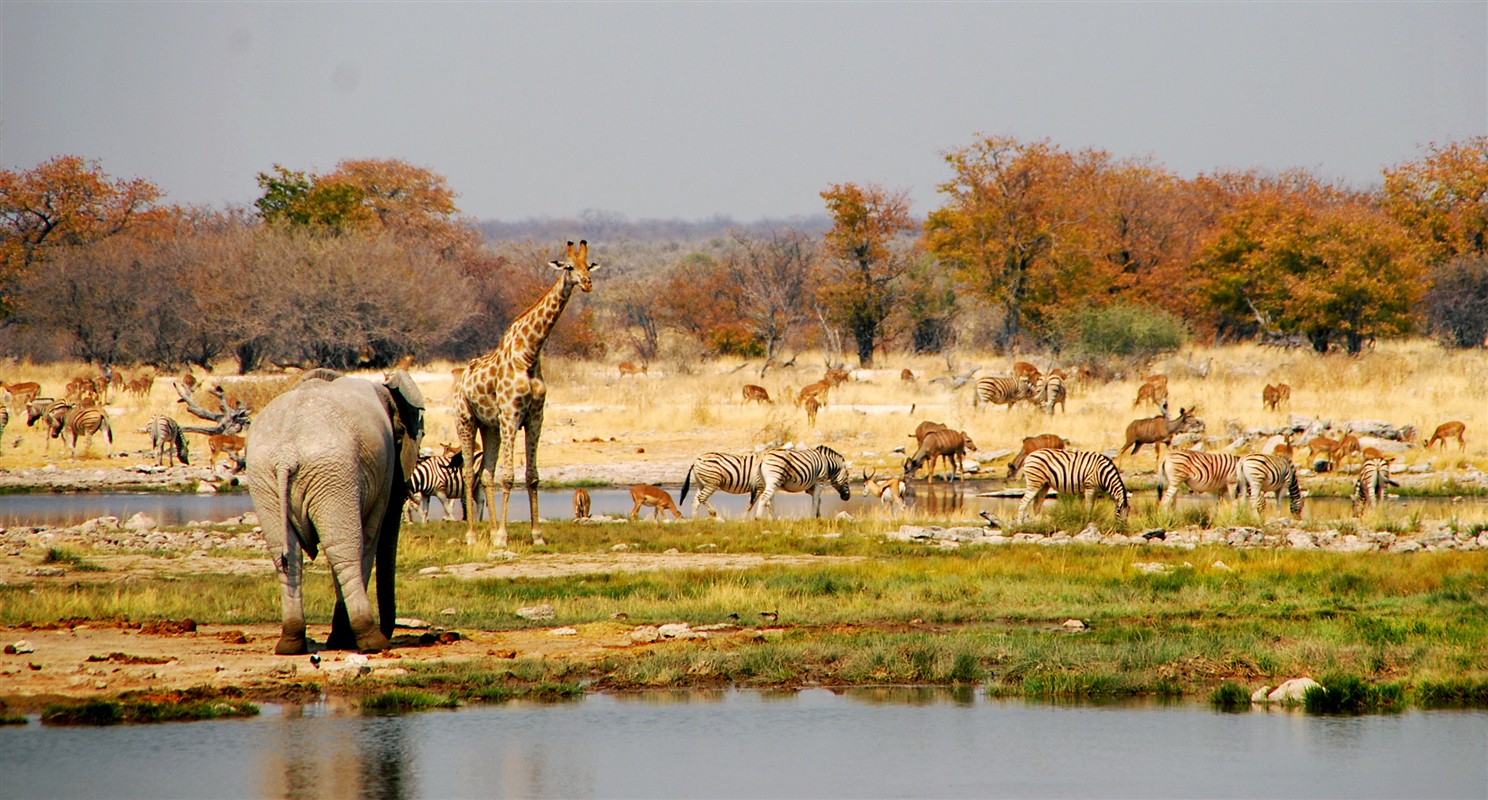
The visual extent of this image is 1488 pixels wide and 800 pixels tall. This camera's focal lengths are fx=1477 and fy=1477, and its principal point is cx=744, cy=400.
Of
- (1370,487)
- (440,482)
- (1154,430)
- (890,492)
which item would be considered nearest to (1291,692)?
(890,492)

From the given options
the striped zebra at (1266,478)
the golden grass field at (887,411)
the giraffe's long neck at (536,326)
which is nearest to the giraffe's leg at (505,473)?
the giraffe's long neck at (536,326)

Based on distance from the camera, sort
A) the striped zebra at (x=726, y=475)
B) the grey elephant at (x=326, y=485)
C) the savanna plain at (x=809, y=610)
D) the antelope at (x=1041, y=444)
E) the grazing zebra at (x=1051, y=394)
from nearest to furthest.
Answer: the grey elephant at (x=326, y=485), the savanna plain at (x=809, y=610), the striped zebra at (x=726, y=475), the antelope at (x=1041, y=444), the grazing zebra at (x=1051, y=394)

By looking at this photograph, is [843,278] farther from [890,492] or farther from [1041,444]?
[890,492]

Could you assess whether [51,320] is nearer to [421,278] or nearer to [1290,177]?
[421,278]

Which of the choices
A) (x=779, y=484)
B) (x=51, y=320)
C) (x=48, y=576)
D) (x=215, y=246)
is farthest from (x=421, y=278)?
(x=48, y=576)

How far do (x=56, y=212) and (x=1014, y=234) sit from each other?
39.6 m

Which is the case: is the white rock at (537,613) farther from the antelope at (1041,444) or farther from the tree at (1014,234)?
the tree at (1014,234)

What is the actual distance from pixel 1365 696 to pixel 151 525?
15.2 m

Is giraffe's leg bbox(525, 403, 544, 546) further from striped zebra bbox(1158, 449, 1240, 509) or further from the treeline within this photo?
the treeline

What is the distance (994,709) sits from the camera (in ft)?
33.6

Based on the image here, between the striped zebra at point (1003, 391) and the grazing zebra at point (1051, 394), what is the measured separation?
40 centimetres

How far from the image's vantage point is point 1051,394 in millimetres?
36531

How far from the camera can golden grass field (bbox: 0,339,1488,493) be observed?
32.2 meters

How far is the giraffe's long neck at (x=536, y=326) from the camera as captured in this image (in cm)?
1786
